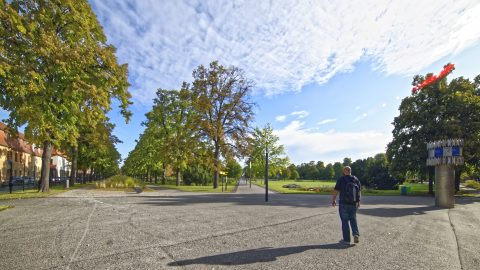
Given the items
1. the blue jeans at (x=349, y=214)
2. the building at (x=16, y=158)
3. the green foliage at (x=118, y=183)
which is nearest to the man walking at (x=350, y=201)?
the blue jeans at (x=349, y=214)

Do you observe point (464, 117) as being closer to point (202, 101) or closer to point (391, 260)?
point (202, 101)

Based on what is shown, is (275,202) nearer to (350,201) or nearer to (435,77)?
(350,201)

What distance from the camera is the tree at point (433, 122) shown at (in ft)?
90.9

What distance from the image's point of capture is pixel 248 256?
226 inches

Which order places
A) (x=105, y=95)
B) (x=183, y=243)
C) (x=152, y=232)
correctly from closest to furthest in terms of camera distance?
(x=183, y=243) < (x=152, y=232) < (x=105, y=95)

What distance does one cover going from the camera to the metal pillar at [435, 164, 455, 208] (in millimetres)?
17922

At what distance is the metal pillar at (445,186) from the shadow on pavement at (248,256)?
608 inches

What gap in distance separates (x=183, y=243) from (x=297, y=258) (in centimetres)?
255

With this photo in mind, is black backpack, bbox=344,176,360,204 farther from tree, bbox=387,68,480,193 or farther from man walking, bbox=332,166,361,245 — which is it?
tree, bbox=387,68,480,193

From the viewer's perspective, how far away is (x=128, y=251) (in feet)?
19.1

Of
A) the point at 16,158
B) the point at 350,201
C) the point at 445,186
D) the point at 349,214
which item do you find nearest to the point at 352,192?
the point at 350,201

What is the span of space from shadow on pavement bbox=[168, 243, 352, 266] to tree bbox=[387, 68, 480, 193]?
1097 inches

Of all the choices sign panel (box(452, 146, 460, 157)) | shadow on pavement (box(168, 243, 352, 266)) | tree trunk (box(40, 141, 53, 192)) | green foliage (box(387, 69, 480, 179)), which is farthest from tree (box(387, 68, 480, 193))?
tree trunk (box(40, 141, 53, 192))

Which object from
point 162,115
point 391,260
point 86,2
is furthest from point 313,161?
point 391,260
